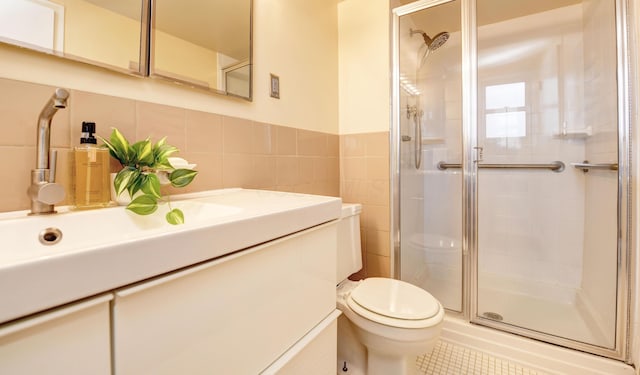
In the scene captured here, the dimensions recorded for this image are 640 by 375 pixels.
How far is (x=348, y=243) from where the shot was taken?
4.50 feet

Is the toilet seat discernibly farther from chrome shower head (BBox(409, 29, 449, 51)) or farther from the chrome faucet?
chrome shower head (BBox(409, 29, 449, 51))

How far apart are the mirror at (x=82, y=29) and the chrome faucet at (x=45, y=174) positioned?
19 cm

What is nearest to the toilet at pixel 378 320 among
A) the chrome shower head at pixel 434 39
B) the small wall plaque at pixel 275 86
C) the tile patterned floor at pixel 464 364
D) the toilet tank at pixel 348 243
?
the toilet tank at pixel 348 243

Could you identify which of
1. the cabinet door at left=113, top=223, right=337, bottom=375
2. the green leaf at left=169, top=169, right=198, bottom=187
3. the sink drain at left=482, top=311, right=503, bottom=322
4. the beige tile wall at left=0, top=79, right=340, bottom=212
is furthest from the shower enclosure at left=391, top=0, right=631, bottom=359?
the green leaf at left=169, top=169, right=198, bottom=187

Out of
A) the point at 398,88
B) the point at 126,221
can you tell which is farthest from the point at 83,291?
the point at 398,88

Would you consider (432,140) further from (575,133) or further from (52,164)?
(52,164)

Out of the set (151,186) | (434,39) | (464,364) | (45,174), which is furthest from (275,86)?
(464,364)

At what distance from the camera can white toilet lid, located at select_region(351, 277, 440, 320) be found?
3.44 feet

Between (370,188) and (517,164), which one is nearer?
(370,188)

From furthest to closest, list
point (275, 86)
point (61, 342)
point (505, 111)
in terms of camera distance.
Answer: point (505, 111) < point (275, 86) < point (61, 342)

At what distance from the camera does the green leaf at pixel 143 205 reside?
0.66 meters

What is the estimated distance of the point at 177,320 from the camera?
45 centimetres

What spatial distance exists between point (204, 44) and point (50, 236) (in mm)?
793

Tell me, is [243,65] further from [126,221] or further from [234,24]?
[126,221]
